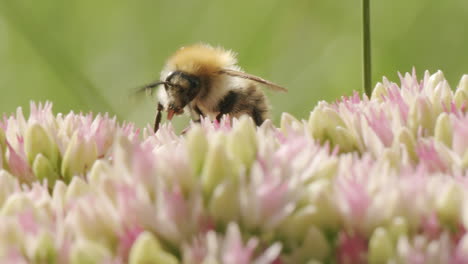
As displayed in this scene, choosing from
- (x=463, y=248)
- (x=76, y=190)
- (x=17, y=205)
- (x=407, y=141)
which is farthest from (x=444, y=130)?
(x=17, y=205)

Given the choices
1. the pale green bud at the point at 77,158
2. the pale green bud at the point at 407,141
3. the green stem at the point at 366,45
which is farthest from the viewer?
the green stem at the point at 366,45

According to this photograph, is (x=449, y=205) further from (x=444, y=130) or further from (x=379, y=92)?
(x=379, y=92)

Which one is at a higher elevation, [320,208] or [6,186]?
[6,186]

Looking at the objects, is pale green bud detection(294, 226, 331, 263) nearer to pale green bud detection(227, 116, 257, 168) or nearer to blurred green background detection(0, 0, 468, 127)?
pale green bud detection(227, 116, 257, 168)

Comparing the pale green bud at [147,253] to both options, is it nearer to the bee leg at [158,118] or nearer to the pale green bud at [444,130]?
the pale green bud at [444,130]

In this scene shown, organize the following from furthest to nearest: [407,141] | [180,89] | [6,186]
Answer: [180,89] < [407,141] < [6,186]

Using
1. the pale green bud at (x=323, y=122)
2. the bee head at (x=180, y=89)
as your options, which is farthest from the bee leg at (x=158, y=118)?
the pale green bud at (x=323, y=122)

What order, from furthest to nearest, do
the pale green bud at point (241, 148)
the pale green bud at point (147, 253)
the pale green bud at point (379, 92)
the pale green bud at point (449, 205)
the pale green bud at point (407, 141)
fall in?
the pale green bud at point (379, 92)
the pale green bud at point (407, 141)
the pale green bud at point (241, 148)
the pale green bud at point (449, 205)
the pale green bud at point (147, 253)
